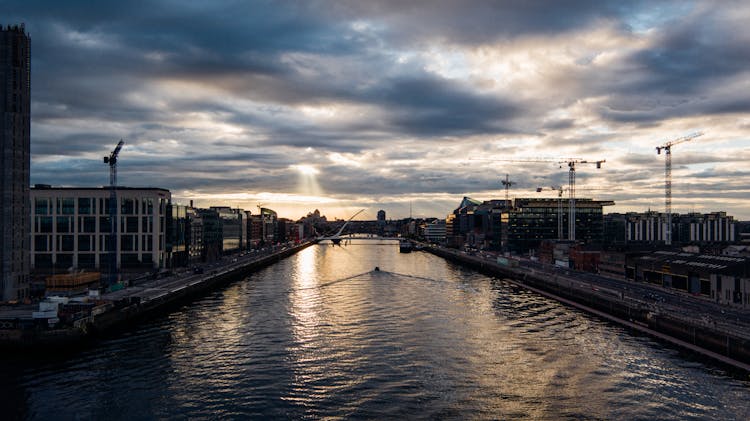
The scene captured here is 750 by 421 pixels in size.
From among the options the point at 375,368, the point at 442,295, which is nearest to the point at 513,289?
the point at 442,295

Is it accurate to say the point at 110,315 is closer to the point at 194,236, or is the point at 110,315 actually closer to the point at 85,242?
the point at 85,242

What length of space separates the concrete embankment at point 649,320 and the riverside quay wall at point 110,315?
68.3m

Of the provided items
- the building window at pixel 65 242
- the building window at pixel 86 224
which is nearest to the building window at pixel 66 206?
the building window at pixel 86 224

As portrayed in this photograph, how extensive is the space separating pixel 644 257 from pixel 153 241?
355ft

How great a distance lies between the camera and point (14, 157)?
81.2 metres

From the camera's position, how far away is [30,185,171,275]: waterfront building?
402 feet

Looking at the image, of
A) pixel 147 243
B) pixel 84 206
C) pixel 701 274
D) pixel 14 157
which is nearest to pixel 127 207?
pixel 84 206

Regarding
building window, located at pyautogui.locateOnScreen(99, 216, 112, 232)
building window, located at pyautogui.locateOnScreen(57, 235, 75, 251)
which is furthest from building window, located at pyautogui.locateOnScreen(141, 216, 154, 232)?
building window, located at pyautogui.locateOnScreen(57, 235, 75, 251)

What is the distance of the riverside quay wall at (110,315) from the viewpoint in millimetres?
58906

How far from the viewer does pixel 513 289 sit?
118500 mm

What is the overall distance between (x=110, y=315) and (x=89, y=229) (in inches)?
2478

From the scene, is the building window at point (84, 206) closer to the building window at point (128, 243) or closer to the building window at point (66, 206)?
the building window at point (66, 206)

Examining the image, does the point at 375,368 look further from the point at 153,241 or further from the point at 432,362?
the point at 153,241

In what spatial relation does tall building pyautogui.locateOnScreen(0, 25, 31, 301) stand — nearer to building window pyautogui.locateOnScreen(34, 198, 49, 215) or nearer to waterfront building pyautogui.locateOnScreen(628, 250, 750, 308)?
building window pyautogui.locateOnScreen(34, 198, 49, 215)
